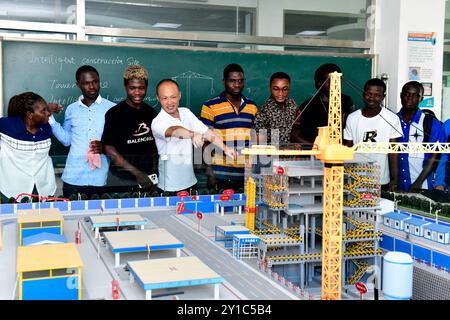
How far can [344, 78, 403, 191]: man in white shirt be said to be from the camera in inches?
555

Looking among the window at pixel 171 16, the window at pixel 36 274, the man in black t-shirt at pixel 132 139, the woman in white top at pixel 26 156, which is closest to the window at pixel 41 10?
the window at pixel 171 16

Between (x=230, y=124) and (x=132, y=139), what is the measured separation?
2.54 metres

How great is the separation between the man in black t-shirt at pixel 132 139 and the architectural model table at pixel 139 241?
11.0ft

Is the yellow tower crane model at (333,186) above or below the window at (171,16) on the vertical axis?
below

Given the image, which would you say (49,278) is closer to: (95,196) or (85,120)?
(95,196)

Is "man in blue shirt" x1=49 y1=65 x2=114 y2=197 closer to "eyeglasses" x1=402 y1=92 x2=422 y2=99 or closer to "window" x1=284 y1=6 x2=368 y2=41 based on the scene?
"window" x1=284 y1=6 x2=368 y2=41

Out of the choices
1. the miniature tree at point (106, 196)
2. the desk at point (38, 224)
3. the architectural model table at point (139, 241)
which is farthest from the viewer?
the miniature tree at point (106, 196)

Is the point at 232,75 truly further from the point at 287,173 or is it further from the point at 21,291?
the point at 21,291

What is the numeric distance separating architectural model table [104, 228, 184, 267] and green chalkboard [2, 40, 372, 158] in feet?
22.3

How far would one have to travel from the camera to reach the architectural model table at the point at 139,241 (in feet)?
30.7

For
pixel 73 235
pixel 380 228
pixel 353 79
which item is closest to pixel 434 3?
pixel 353 79

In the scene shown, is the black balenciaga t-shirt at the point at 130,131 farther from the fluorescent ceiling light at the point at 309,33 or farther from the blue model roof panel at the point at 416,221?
the fluorescent ceiling light at the point at 309,33

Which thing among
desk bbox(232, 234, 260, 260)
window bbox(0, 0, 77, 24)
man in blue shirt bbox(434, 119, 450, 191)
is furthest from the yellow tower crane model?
window bbox(0, 0, 77, 24)

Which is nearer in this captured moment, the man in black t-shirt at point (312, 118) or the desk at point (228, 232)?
the desk at point (228, 232)
